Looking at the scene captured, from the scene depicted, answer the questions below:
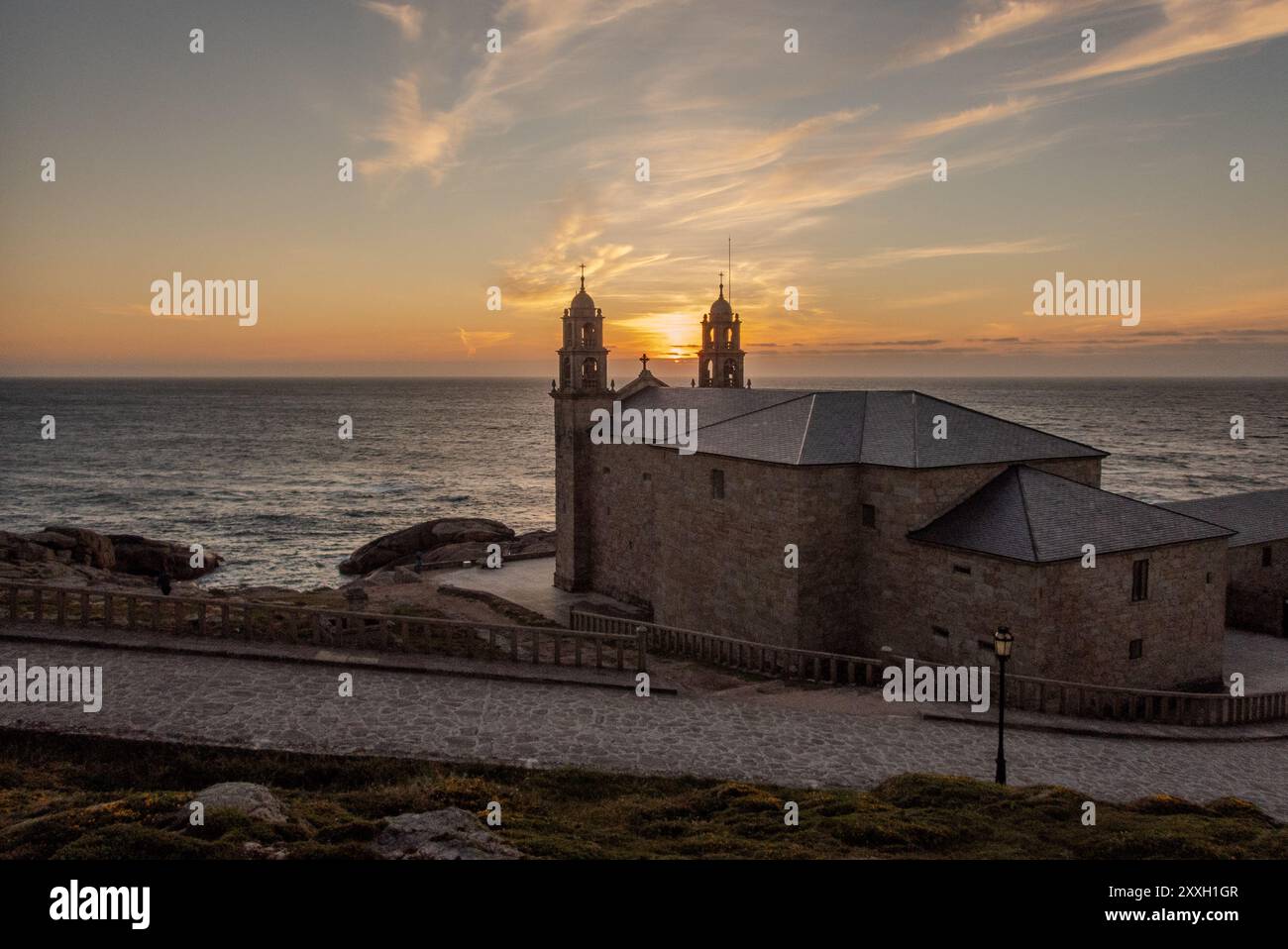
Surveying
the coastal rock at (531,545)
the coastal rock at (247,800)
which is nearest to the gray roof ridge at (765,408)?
the coastal rock at (531,545)

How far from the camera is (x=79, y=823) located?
1070 centimetres

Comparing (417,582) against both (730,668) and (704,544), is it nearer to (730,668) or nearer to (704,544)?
(704,544)

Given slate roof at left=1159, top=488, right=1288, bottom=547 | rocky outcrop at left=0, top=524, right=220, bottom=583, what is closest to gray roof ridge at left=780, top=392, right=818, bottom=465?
slate roof at left=1159, top=488, right=1288, bottom=547

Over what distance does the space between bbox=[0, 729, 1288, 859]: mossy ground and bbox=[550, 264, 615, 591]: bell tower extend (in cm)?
2601

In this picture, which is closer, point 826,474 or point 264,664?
point 264,664

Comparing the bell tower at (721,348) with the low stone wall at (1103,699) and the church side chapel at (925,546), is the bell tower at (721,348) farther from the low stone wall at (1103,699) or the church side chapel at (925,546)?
the low stone wall at (1103,699)

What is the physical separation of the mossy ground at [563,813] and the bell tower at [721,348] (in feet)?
108

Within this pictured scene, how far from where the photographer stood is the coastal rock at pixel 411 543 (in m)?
58.0

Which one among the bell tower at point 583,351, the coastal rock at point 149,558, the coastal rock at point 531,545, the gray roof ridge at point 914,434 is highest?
the bell tower at point 583,351

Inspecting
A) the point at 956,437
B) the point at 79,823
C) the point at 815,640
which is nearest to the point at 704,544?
the point at 815,640

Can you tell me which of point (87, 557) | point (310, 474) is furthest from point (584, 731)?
point (310, 474)
